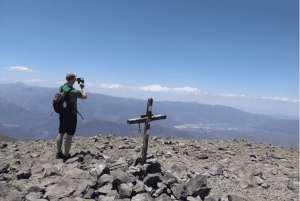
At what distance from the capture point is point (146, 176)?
320 inches

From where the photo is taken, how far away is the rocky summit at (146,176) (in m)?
7.39

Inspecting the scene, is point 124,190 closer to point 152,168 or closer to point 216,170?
point 152,168

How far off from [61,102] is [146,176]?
4.86m

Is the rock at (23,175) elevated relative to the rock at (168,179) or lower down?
lower down

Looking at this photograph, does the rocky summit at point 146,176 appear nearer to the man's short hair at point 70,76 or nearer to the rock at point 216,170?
the rock at point 216,170

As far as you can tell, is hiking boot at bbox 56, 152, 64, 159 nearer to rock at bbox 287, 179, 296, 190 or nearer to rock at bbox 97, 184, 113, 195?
rock at bbox 97, 184, 113, 195

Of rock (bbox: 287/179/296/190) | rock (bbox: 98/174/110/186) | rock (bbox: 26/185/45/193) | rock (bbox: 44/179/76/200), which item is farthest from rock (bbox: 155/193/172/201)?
rock (bbox: 287/179/296/190)

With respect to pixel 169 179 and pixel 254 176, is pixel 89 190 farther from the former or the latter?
pixel 254 176

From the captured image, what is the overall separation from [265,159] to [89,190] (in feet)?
32.4

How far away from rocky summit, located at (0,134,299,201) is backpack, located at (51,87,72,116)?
93.9 inches

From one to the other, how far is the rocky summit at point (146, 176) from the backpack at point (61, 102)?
239 cm

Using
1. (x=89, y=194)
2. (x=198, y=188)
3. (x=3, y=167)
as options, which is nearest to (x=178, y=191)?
(x=198, y=188)

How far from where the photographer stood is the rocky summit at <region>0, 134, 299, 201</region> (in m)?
7.39

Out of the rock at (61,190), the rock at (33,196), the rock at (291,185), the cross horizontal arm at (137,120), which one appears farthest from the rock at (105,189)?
the rock at (291,185)
